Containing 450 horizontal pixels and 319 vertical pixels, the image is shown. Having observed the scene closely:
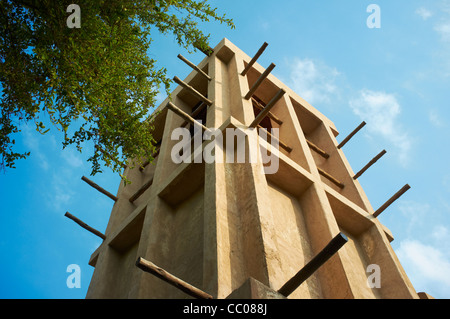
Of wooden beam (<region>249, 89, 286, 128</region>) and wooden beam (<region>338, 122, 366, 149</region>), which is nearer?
wooden beam (<region>249, 89, 286, 128</region>)

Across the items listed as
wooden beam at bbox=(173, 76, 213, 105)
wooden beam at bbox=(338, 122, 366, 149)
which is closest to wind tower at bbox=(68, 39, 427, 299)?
wooden beam at bbox=(173, 76, 213, 105)

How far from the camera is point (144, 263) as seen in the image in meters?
3.42

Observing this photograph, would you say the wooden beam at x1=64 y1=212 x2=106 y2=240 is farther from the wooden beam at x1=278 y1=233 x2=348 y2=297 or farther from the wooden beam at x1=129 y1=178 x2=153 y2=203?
the wooden beam at x1=278 y1=233 x2=348 y2=297

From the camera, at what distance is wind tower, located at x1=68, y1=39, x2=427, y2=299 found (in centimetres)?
447

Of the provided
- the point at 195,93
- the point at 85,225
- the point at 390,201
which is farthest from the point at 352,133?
the point at 85,225

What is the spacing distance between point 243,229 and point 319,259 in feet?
6.12

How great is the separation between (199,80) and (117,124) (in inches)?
230

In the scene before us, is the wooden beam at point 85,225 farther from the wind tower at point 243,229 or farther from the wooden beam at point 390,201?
the wooden beam at point 390,201

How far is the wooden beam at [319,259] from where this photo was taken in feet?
10.6

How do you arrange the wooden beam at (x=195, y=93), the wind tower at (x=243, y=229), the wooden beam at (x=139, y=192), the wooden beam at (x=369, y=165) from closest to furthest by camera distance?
the wind tower at (x=243, y=229) → the wooden beam at (x=195, y=93) → the wooden beam at (x=139, y=192) → the wooden beam at (x=369, y=165)

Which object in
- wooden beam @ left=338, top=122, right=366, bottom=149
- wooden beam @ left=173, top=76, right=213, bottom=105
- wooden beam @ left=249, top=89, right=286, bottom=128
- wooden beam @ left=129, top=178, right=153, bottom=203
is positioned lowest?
wooden beam @ left=249, top=89, right=286, bottom=128

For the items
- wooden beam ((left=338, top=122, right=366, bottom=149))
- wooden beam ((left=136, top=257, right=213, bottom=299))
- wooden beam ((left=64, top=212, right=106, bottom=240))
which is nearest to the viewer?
wooden beam ((left=136, top=257, right=213, bottom=299))

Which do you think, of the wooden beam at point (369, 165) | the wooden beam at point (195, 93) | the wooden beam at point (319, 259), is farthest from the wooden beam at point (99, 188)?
the wooden beam at point (319, 259)
